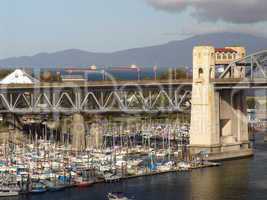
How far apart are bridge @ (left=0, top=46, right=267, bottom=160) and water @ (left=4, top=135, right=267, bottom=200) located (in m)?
8.39

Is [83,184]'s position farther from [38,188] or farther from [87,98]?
[87,98]

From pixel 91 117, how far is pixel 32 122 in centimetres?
920

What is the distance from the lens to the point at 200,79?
255 ft

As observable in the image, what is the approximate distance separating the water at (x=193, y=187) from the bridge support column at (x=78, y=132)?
61.7ft

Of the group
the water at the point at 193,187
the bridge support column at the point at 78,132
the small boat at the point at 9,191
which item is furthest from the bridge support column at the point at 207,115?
the small boat at the point at 9,191

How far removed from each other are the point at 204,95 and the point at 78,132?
16391 mm

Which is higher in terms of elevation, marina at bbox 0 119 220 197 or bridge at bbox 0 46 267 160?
bridge at bbox 0 46 267 160

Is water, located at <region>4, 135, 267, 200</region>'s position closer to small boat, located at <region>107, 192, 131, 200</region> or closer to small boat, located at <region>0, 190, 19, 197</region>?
small boat, located at <region>0, 190, 19, 197</region>

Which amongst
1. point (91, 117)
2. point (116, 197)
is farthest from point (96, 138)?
point (116, 197)

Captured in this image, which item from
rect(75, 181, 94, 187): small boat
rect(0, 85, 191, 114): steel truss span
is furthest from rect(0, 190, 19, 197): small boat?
rect(0, 85, 191, 114): steel truss span

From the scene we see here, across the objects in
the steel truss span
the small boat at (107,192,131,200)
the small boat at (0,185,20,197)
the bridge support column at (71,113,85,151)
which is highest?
the steel truss span

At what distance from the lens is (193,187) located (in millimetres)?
59375

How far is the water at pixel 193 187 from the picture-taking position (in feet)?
181

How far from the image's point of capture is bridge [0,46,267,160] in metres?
77.2
